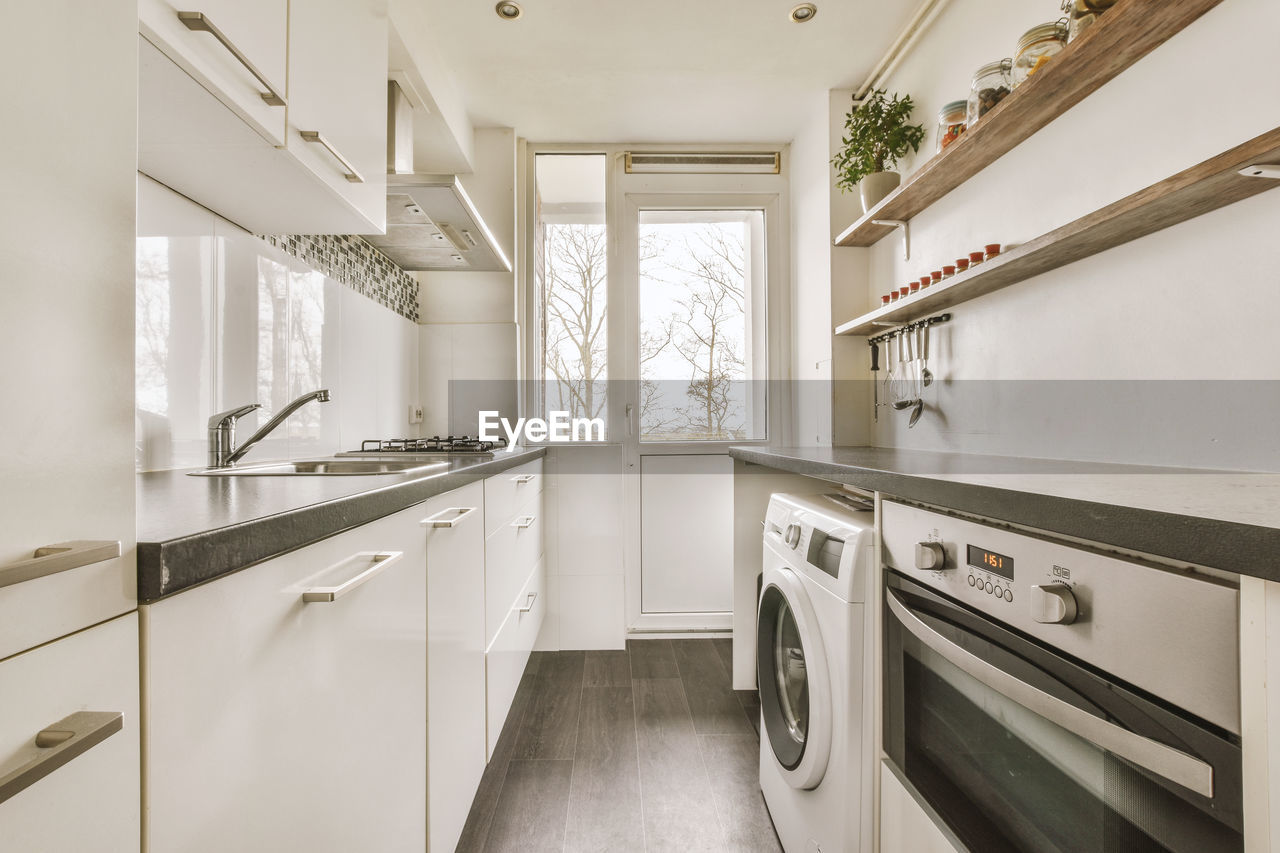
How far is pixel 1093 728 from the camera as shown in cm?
55

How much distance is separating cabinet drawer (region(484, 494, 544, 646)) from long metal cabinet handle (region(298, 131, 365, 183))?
3.14ft

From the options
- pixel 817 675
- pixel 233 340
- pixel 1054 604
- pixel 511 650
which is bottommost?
pixel 511 650

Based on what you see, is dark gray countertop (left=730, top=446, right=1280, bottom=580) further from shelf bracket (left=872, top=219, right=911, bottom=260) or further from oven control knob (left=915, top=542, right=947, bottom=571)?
shelf bracket (left=872, top=219, right=911, bottom=260)

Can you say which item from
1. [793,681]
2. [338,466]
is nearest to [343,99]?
[338,466]

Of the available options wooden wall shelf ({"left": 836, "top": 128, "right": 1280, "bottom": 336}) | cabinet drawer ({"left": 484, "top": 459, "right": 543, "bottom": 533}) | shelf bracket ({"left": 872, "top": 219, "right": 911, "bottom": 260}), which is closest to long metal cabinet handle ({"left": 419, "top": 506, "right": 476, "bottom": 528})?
cabinet drawer ({"left": 484, "top": 459, "right": 543, "bottom": 533})

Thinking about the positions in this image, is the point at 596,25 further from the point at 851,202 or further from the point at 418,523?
the point at 418,523

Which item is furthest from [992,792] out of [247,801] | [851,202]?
[851,202]

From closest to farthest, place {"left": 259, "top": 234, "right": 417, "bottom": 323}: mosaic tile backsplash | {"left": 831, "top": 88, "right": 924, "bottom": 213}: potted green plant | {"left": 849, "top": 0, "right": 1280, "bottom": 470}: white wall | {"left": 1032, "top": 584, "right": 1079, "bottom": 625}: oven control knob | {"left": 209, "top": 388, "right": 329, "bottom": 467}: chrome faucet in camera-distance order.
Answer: {"left": 1032, "top": 584, "right": 1079, "bottom": 625}: oven control knob < {"left": 849, "top": 0, "right": 1280, "bottom": 470}: white wall < {"left": 209, "top": 388, "right": 329, "bottom": 467}: chrome faucet < {"left": 259, "top": 234, "right": 417, "bottom": 323}: mosaic tile backsplash < {"left": 831, "top": 88, "right": 924, "bottom": 213}: potted green plant

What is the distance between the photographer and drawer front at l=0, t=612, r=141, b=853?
0.33 metres

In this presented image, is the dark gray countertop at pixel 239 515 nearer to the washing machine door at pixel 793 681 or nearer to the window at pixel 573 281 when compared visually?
the washing machine door at pixel 793 681

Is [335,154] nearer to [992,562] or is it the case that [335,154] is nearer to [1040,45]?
[992,562]

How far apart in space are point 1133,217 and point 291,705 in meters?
1.56

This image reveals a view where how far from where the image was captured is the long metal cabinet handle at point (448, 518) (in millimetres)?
1068

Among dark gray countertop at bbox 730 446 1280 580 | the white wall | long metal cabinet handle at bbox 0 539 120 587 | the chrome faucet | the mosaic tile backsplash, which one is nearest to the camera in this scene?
long metal cabinet handle at bbox 0 539 120 587
